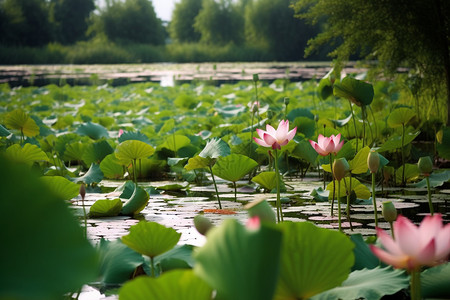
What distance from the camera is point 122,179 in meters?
2.48

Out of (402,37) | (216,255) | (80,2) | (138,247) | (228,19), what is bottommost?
(138,247)

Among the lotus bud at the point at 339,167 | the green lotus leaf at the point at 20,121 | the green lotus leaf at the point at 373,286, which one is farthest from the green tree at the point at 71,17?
the green lotus leaf at the point at 373,286

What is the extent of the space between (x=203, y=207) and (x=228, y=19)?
96.1ft

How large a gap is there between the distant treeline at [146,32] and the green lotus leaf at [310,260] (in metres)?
20.6

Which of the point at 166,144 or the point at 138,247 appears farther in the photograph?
the point at 166,144

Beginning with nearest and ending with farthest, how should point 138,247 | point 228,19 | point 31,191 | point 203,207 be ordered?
point 31,191
point 138,247
point 203,207
point 228,19

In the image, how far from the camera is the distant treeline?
70.8 ft

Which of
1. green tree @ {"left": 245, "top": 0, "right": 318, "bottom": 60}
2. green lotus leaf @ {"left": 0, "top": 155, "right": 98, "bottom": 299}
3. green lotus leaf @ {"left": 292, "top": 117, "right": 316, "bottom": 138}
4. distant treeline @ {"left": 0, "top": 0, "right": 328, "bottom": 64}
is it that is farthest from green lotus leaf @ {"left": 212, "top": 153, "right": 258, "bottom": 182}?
green tree @ {"left": 245, "top": 0, "right": 318, "bottom": 60}

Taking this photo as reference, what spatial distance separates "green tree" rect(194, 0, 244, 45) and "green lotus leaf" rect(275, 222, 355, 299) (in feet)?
97.1

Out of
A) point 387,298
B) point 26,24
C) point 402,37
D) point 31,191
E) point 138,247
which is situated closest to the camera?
point 31,191

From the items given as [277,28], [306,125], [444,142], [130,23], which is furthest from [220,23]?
[444,142]

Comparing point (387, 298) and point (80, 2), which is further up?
point (80, 2)

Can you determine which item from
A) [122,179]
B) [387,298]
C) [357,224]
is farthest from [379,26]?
[387,298]

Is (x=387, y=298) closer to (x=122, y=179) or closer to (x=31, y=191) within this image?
(x=31, y=191)
